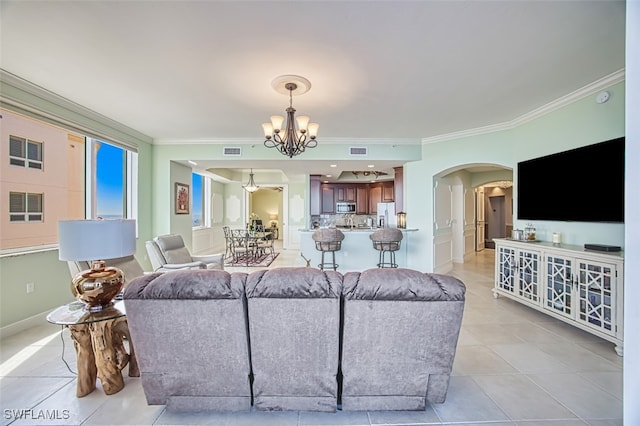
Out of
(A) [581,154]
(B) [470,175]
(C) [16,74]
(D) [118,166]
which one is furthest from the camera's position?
(B) [470,175]

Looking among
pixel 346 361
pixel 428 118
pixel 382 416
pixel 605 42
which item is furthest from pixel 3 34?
pixel 605 42

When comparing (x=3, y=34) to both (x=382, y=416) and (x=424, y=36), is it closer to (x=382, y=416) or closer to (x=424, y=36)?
(x=424, y=36)

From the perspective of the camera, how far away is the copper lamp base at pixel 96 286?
1912 mm

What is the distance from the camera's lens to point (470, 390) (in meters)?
2.01

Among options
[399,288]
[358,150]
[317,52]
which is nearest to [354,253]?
[358,150]

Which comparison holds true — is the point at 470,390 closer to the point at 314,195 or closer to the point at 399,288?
the point at 399,288

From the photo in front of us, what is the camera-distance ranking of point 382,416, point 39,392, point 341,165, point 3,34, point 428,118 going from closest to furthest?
point 382,416 < point 39,392 < point 3,34 < point 428,118 < point 341,165

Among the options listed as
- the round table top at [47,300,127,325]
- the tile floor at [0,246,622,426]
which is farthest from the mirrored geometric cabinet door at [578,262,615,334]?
the round table top at [47,300,127,325]

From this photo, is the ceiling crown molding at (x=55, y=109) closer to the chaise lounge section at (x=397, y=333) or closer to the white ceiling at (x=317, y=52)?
the white ceiling at (x=317, y=52)

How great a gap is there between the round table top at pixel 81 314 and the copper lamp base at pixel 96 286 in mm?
56

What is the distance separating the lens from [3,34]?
217cm

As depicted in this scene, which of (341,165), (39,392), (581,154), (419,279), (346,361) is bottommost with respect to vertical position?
(39,392)

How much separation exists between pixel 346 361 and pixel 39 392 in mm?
2284

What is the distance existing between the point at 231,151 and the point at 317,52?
3487 mm
